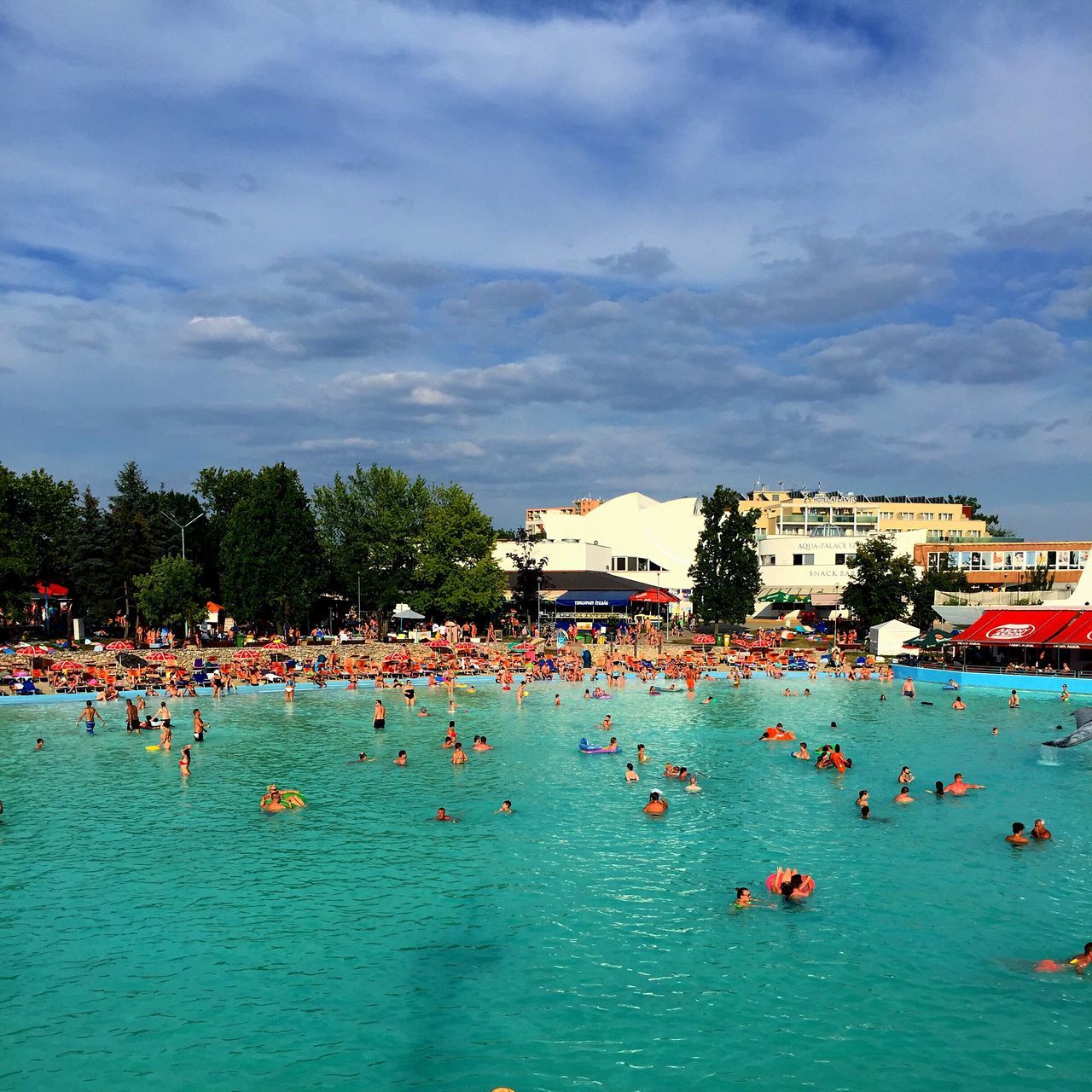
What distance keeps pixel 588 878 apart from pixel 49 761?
2056 centimetres

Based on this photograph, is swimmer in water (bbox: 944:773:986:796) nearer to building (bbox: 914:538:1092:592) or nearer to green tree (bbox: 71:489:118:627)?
building (bbox: 914:538:1092:592)

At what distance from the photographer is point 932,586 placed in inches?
2653

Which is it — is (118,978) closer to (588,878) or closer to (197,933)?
(197,933)

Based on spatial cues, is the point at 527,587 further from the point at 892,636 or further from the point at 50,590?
the point at 50,590

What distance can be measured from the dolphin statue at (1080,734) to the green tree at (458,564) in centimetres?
4123

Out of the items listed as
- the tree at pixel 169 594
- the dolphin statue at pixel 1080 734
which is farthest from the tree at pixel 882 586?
the tree at pixel 169 594

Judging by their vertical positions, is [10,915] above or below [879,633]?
below

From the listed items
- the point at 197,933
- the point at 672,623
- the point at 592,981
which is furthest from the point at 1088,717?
the point at 672,623

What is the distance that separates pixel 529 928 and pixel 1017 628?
1741 inches

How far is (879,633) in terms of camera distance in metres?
58.6

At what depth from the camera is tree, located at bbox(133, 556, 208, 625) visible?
5806cm

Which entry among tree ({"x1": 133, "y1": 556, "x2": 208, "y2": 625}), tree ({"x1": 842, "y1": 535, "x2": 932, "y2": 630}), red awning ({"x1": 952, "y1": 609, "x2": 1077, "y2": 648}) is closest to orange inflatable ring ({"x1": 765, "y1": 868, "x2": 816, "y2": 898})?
red awning ({"x1": 952, "y1": 609, "x2": 1077, "y2": 648})

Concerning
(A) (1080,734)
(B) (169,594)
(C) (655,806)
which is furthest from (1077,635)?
(B) (169,594)

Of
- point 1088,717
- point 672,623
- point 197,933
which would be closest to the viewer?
point 197,933
